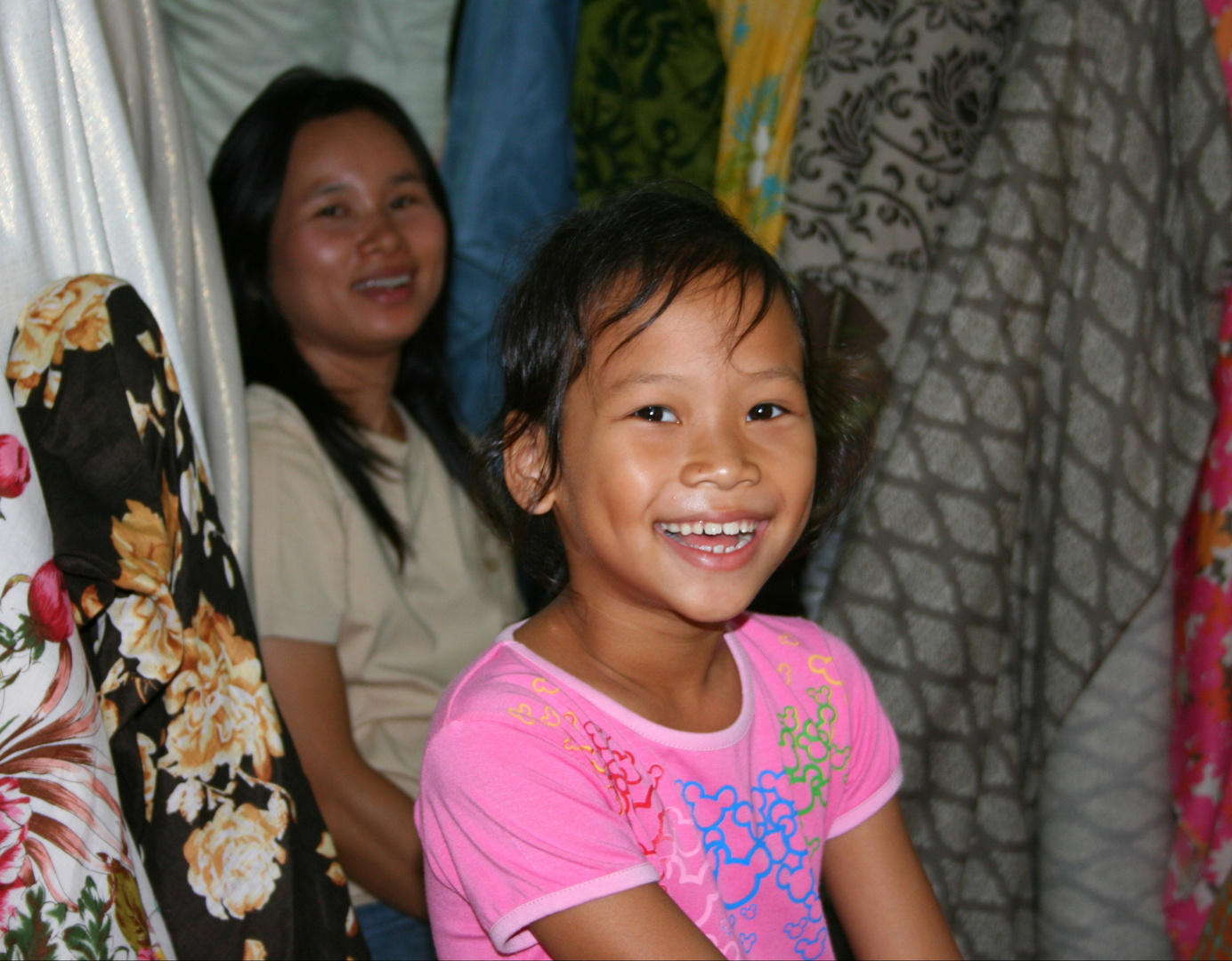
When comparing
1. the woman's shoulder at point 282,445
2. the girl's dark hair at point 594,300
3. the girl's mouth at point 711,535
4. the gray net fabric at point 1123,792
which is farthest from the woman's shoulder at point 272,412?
the gray net fabric at point 1123,792

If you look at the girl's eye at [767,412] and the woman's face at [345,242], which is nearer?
the girl's eye at [767,412]

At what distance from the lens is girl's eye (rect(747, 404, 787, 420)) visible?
771mm

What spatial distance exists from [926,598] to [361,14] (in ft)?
3.51

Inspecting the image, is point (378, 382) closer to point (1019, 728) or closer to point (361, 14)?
point (361, 14)

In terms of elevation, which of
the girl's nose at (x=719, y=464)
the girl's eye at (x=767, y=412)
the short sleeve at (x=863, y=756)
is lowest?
the short sleeve at (x=863, y=756)

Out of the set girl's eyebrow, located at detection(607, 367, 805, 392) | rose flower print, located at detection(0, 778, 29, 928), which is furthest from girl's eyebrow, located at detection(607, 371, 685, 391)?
rose flower print, located at detection(0, 778, 29, 928)

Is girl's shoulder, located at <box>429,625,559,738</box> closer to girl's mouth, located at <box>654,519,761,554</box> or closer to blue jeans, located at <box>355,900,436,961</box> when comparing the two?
girl's mouth, located at <box>654,519,761,554</box>

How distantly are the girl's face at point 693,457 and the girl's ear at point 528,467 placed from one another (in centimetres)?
5

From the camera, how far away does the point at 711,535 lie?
2.45 feet

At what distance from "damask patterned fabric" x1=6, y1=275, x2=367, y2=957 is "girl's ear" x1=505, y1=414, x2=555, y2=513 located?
208 mm

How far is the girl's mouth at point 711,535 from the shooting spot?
738mm

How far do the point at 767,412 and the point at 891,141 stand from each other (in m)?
0.52

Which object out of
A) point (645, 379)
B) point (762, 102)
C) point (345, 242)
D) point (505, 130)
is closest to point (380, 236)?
point (345, 242)

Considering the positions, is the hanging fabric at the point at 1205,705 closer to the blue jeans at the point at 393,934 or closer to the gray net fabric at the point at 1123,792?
the gray net fabric at the point at 1123,792
